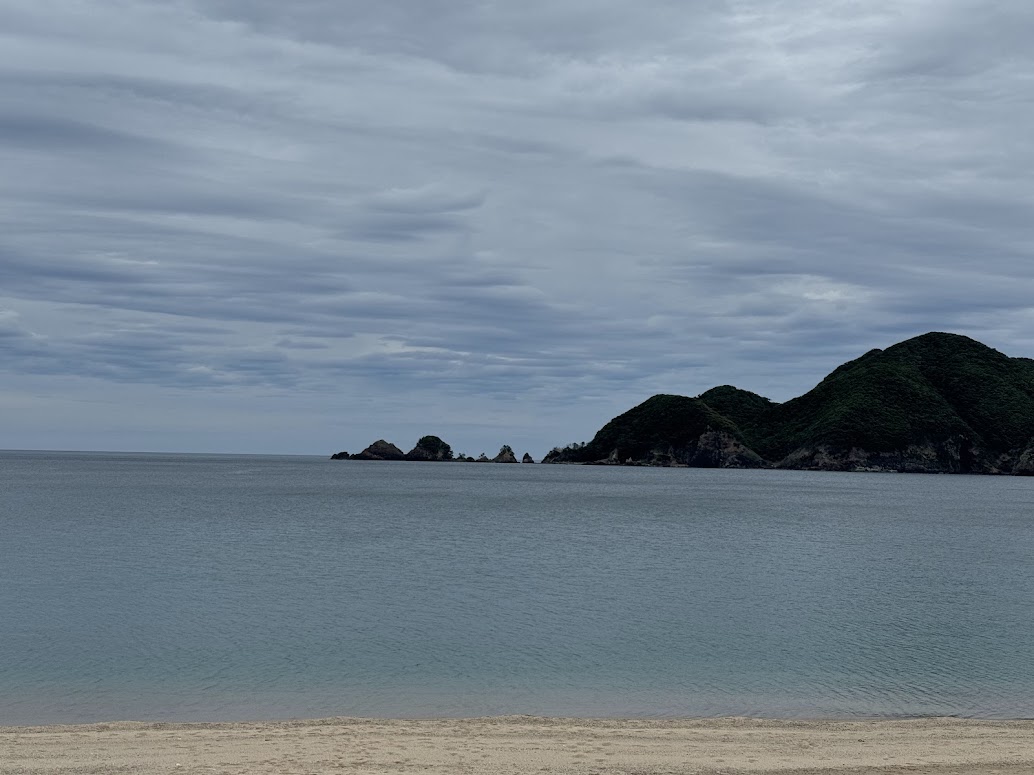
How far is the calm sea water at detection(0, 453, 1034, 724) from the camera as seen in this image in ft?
77.5

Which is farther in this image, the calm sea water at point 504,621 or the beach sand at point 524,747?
the calm sea water at point 504,621

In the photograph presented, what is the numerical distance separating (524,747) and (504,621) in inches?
682

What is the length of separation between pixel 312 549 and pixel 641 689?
3883 cm

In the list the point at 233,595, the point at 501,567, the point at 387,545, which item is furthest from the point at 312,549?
the point at 233,595

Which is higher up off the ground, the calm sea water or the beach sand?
the beach sand

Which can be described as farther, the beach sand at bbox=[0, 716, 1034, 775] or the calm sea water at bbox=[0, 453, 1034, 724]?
the calm sea water at bbox=[0, 453, 1034, 724]

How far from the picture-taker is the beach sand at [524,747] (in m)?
15.7

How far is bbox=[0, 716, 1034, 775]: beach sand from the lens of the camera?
51.5ft

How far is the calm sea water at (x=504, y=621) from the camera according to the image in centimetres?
2361

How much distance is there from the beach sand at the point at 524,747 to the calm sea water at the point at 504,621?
2.50m

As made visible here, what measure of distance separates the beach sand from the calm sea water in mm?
2498

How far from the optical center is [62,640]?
3022cm

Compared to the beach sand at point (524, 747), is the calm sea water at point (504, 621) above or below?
below

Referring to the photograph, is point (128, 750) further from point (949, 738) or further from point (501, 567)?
point (501, 567)
